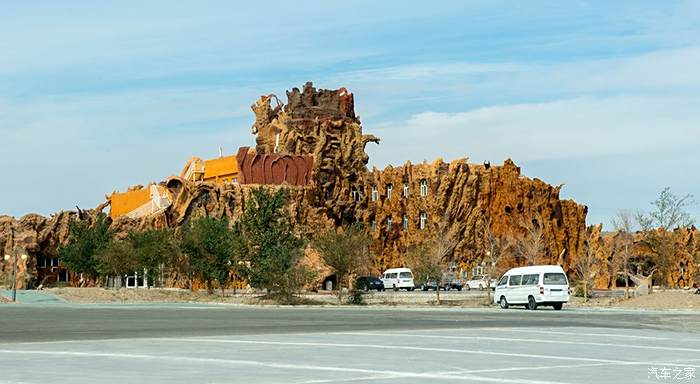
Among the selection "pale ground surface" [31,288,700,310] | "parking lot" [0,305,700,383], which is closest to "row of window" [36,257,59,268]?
"pale ground surface" [31,288,700,310]

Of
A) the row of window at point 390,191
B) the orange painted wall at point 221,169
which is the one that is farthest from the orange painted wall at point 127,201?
the row of window at point 390,191

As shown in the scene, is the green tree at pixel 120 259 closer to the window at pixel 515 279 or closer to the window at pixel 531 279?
the window at pixel 515 279

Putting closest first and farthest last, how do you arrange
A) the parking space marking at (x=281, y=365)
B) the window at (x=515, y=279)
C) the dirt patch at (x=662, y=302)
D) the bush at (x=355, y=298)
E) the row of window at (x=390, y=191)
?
the parking space marking at (x=281, y=365), the window at (x=515, y=279), the dirt patch at (x=662, y=302), the bush at (x=355, y=298), the row of window at (x=390, y=191)

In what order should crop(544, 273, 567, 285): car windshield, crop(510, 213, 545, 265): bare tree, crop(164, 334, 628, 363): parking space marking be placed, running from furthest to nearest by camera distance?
crop(510, 213, 545, 265): bare tree < crop(544, 273, 567, 285): car windshield < crop(164, 334, 628, 363): parking space marking

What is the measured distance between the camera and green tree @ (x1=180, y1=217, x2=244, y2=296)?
62781 mm

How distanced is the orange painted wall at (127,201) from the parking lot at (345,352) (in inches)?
3028

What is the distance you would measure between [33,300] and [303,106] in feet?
189

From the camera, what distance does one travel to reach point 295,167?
101m

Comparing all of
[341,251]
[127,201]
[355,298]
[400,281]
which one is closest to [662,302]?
[355,298]

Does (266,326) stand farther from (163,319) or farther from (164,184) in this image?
(164,184)

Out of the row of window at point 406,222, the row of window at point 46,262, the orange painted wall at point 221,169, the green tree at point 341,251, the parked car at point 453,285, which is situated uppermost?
the orange painted wall at point 221,169

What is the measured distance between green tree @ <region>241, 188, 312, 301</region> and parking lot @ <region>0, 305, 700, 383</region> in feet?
76.6

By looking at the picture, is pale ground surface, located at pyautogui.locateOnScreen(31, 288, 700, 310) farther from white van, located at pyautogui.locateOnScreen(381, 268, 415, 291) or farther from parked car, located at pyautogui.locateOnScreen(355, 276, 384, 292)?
white van, located at pyautogui.locateOnScreen(381, 268, 415, 291)

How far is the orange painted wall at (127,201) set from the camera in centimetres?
10542
